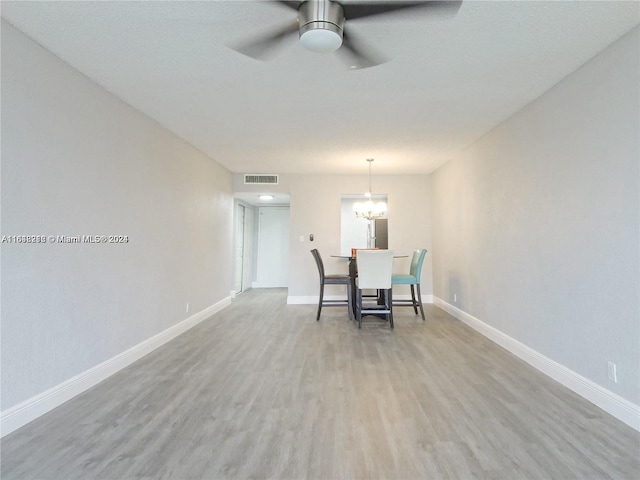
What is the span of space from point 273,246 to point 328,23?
644 centimetres

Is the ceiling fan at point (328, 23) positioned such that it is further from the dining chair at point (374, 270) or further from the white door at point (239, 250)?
the white door at point (239, 250)

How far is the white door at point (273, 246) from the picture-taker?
759cm

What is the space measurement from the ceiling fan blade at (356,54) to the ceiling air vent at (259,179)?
3.89m

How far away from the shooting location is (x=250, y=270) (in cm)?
741

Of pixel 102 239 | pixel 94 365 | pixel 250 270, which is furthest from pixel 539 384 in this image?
pixel 250 270

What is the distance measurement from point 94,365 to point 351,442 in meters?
1.98

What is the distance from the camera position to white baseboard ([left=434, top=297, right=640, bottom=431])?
5.88 ft

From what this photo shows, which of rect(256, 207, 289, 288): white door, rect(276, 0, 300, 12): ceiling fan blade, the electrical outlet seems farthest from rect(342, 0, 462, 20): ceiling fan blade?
rect(256, 207, 289, 288): white door

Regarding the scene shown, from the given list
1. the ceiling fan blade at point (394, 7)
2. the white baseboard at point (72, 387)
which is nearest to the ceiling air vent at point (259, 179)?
the white baseboard at point (72, 387)

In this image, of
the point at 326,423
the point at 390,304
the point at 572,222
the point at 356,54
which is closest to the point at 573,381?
the point at 572,222

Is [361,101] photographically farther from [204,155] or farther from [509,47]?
[204,155]

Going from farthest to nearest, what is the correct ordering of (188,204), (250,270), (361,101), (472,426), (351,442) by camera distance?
(250,270) → (188,204) → (361,101) → (472,426) → (351,442)

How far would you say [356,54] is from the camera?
164cm

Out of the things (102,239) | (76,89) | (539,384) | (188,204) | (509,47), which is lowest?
(539,384)
